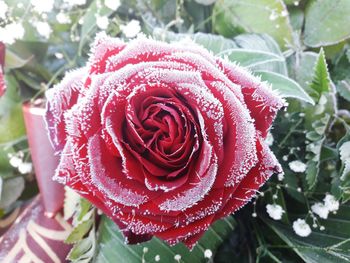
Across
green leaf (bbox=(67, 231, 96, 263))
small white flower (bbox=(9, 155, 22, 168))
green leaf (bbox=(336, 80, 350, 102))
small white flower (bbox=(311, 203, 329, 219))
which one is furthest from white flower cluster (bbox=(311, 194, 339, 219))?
small white flower (bbox=(9, 155, 22, 168))

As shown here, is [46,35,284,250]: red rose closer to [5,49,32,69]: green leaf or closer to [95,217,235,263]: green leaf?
[95,217,235,263]: green leaf

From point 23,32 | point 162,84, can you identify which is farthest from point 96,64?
point 23,32

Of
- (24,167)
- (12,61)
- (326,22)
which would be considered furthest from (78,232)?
(326,22)

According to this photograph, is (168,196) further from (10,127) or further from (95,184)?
(10,127)

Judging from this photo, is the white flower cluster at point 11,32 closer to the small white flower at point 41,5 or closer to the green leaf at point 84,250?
the small white flower at point 41,5

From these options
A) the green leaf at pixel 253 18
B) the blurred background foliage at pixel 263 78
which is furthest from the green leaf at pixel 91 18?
the green leaf at pixel 253 18
